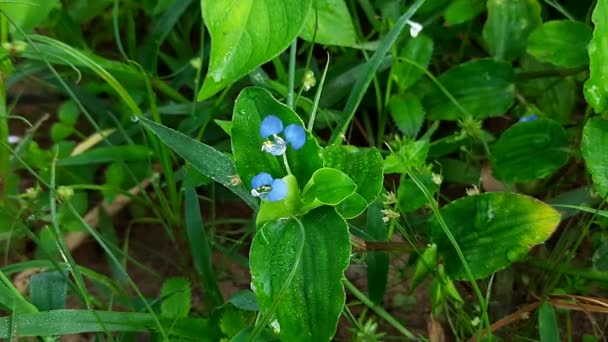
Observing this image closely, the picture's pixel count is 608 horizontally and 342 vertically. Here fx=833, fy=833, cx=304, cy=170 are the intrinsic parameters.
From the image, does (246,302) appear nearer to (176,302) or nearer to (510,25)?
(176,302)

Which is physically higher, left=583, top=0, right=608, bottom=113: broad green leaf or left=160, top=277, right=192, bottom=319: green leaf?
left=583, top=0, right=608, bottom=113: broad green leaf

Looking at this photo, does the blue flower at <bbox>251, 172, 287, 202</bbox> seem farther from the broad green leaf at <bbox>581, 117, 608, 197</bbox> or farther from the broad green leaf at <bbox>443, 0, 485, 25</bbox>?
the broad green leaf at <bbox>443, 0, 485, 25</bbox>

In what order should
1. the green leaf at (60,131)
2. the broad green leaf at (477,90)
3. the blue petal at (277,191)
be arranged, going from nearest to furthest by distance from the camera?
the blue petal at (277,191) < the broad green leaf at (477,90) < the green leaf at (60,131)

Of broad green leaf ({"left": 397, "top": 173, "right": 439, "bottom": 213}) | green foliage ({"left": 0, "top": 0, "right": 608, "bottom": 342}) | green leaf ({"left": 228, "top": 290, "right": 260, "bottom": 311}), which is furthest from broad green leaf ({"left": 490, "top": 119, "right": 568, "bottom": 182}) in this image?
A: green leaf ({"left": 228, "top": 290, "right": 260, "bottom": 311})

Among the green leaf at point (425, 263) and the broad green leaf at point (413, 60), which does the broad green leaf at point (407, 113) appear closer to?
the broad green leaf at point (413, 60)

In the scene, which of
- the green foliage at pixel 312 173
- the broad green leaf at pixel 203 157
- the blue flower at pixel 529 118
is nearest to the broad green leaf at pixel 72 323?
the green foliage at pixel 312 173

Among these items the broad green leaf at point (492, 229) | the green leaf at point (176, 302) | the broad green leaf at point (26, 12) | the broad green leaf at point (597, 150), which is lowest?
the green leaf at point (176, 302)
